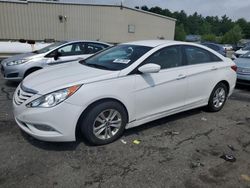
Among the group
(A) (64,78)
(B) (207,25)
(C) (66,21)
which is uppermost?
(B) (207,25)

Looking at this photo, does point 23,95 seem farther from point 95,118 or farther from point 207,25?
point 207,25

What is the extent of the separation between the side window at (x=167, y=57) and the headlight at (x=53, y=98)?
1351mm

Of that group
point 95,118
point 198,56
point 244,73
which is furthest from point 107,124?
point 244,73

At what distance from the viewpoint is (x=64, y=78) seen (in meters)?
3.52

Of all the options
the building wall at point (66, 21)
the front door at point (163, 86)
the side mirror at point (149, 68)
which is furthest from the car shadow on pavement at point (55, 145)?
the building wall at point (66, 21)

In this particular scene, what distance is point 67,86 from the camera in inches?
128

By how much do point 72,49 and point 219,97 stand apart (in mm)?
4483

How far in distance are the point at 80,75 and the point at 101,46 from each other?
4615mm

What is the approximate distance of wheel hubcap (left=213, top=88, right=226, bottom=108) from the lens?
5.14 metres

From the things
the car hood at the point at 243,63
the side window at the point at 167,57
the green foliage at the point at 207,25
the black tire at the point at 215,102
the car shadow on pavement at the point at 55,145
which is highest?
the green foliage at the point at 207,25

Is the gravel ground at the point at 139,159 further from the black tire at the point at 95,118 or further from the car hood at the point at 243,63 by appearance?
the car hood at the point at 243,63

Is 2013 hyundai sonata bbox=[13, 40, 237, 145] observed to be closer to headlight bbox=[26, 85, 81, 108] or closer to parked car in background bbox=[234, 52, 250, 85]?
headlight bbox=[26, 85, 81, 108]

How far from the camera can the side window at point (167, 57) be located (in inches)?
159

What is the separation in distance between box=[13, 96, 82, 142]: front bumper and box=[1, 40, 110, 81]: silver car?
145 inches
